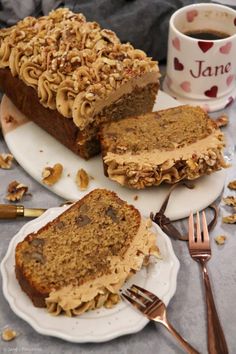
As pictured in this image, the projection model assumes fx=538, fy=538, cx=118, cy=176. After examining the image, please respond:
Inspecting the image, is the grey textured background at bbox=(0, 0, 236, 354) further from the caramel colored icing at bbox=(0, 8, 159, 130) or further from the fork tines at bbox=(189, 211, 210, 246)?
the caramel colored icing at bbox=(0, 8, 159, 130)

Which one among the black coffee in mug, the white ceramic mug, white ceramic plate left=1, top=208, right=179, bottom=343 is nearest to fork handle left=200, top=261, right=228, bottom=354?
white ceramic plate left=1, top=208, right=179, bottom=343

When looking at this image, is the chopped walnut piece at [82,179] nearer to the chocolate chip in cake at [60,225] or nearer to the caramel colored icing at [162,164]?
the caramel colored icing at [162,164]

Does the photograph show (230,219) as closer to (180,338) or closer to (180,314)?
(180,314)

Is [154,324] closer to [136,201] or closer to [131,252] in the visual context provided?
[131,252]

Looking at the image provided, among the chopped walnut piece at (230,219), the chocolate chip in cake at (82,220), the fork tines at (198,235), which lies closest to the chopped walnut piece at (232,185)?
the chopped walnut piece at (230,219)

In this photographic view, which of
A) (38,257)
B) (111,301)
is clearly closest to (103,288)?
(111,301)

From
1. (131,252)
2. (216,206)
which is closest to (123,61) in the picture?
(216,206)
